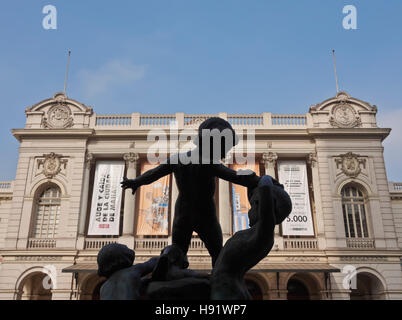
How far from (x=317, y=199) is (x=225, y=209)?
584 cm

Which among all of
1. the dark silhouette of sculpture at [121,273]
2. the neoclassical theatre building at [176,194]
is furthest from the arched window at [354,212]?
the dark silhouette of sculpture at [121,273]

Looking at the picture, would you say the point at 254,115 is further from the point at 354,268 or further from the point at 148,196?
the point at 354,268

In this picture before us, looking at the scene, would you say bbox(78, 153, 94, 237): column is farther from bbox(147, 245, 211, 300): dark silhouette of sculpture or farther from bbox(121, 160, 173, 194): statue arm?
bbox(147, 245, 211, 300): dark silhouette of sculpture

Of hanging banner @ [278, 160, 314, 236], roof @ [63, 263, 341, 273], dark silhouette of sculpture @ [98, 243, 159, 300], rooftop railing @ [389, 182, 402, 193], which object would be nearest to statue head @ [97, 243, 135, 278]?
dark silhouette of sculpture @ [98, 243, 159, 300]

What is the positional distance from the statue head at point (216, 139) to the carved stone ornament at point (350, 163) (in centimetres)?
2116

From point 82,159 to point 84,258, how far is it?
6166mm

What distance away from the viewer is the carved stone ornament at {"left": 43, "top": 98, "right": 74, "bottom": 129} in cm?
2392

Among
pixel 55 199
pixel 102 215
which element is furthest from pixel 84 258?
pixel 55 199

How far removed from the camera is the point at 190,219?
13.2ft

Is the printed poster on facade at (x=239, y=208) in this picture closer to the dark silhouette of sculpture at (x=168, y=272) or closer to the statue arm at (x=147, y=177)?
the statue arm at (x=147, y=177)

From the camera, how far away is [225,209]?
74.2ft

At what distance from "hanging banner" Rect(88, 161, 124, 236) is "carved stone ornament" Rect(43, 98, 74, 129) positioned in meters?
3.63

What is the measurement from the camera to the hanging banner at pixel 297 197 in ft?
72.1
